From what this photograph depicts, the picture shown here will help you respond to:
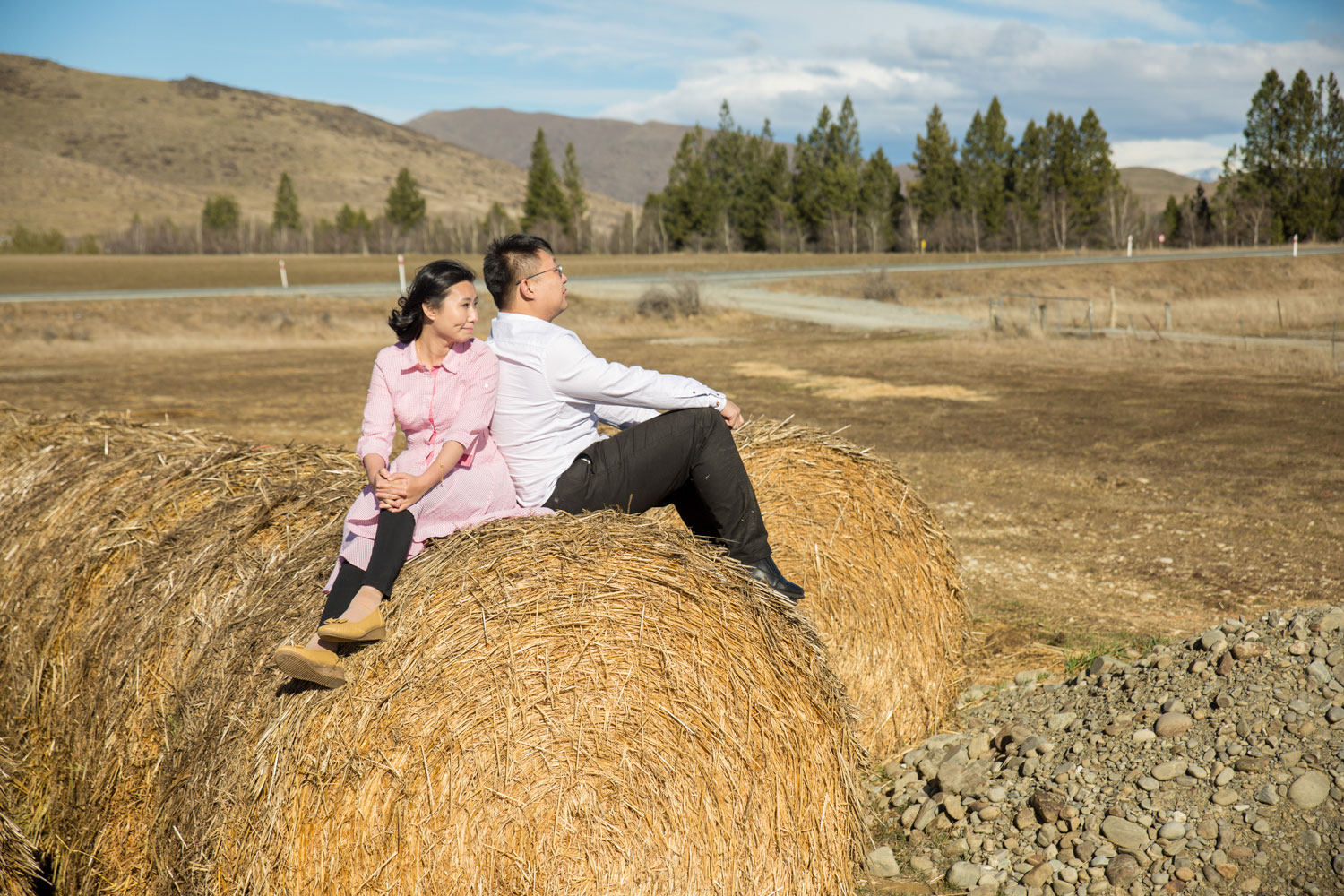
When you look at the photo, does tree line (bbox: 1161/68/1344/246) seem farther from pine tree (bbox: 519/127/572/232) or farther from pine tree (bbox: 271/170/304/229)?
pine tree (bbox: 271/170/304/229)

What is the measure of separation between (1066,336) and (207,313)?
26137 millimetres

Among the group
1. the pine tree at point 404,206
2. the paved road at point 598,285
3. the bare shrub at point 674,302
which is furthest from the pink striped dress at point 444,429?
the pine tree at point 404,206

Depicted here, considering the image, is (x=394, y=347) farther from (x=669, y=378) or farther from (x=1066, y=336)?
(x=1066, y=336)

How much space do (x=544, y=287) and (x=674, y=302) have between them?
29162mm

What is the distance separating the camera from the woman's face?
12.1ft

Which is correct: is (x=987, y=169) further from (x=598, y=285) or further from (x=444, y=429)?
(x=444, y=429)

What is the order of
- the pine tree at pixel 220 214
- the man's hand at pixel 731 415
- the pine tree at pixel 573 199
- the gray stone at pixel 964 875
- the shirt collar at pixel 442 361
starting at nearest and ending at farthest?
1. the shirt collar at pixel 442 361
2. the gray stone at pixel 964 875
3. the man's hand at pixel 731 415
4. the pine tree at pixel 573 199
5. the pine tree at pixel 220 214

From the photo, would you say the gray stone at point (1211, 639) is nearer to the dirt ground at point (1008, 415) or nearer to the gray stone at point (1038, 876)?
the dirt ground at point (1008, 415)

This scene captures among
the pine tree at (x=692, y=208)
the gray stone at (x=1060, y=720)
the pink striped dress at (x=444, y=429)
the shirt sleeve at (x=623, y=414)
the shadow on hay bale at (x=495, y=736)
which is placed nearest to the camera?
the shadow on hay bale at (x=495, y=736)

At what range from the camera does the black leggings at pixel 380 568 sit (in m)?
→ 3.21

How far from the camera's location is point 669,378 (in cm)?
401

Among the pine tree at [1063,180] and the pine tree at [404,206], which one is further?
the pine tree at [404,206]

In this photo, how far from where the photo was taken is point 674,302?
108 ft

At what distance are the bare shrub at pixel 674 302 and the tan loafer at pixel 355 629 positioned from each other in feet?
97.3
